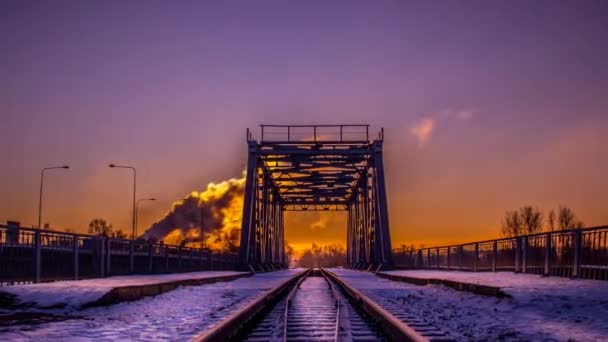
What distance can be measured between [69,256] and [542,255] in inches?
486

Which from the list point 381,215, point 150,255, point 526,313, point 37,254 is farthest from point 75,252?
point 381,215

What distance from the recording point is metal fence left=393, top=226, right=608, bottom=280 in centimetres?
1477

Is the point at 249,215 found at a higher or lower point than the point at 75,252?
higher

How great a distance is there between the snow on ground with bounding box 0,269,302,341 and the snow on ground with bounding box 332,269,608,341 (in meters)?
3.35

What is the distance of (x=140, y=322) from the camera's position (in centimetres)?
1000

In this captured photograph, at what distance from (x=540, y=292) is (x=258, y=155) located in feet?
101

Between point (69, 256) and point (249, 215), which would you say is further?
point (249, 215)

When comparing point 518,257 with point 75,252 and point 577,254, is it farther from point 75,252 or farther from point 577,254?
point 75,252

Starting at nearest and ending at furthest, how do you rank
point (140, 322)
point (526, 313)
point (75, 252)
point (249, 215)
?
1. point (526, 313)
2. point (140, 322)
3. point (75, 252)
4. point (249, 215)

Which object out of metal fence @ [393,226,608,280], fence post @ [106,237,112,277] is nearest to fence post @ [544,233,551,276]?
metal fence @ [393,226,608,280]

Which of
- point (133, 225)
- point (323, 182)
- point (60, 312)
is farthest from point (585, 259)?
point (323, 182)

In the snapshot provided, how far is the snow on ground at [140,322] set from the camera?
8.27 m

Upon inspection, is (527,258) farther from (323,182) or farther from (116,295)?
(323,182)

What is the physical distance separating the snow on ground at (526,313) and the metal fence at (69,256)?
26.6 feet
